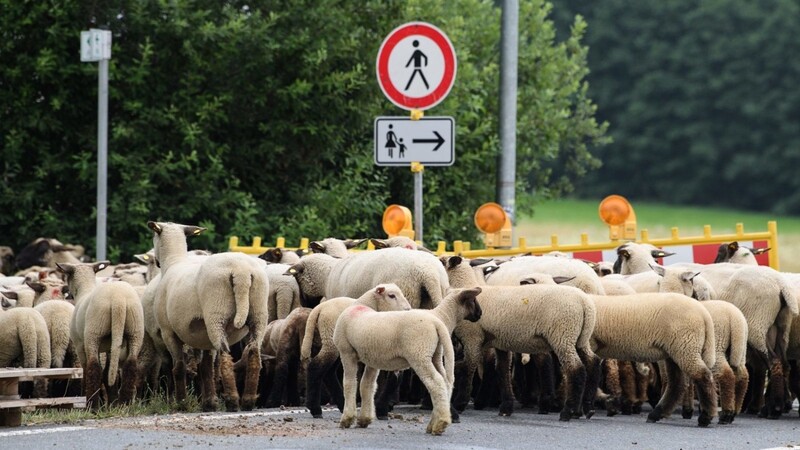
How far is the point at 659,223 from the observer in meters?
63.2

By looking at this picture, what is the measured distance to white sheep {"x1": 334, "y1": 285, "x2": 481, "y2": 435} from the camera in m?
11.1

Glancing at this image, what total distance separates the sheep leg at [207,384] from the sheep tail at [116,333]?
68 centimetres

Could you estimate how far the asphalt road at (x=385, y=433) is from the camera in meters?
10.3

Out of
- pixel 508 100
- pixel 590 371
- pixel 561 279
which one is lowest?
pixel 590 371

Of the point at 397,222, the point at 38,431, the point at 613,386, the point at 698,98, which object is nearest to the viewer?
the point at 38,431

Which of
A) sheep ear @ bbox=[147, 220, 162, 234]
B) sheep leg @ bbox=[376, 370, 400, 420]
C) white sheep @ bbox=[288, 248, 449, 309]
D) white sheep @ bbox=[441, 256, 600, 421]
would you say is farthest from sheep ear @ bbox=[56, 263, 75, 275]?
white sheep @ bbox=[441, 256, 600, 421]

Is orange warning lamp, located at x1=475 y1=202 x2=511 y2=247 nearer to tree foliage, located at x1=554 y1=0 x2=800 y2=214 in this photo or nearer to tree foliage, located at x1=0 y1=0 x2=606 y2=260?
tree foliage, located at x1=0 y1=0 x2=606 y2=260

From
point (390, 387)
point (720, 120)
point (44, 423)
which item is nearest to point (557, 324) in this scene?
point (390, 387)

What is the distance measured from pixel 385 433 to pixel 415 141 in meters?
5.07

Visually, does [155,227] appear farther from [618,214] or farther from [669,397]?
[618,214]

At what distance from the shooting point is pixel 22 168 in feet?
75.0

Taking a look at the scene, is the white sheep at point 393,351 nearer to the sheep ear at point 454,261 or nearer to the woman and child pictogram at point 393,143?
the sheep ear at point 454,261

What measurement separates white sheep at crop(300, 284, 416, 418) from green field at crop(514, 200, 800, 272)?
144 feet

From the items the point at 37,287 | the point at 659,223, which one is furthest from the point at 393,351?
the point at 659,223
